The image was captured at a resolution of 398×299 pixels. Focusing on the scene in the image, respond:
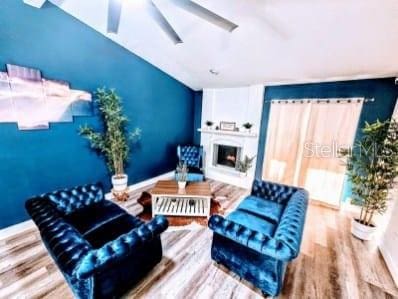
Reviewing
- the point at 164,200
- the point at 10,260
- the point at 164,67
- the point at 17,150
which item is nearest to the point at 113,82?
the point at 164,67

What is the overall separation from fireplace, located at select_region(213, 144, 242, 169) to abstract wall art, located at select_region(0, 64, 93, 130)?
3341mm

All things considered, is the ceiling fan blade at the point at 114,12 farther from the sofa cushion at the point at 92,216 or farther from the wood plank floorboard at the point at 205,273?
the wood plank floorboard at the point at 205,273

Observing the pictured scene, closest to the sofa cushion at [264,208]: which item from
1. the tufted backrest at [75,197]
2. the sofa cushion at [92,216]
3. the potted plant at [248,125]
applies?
the sofa cushion at [92,216]

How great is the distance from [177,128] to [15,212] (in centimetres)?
348

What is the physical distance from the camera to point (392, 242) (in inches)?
88.9

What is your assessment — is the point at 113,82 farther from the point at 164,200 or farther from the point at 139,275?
the point at 139,275

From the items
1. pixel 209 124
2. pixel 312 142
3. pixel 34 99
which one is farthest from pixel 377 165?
pixel 34 99

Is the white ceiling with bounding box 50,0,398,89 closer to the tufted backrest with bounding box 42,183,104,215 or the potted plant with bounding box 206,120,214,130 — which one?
the potted plant with bounding box 206,120,214,130

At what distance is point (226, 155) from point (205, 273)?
3.25 m

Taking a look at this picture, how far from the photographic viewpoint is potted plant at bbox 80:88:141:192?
3.13 m

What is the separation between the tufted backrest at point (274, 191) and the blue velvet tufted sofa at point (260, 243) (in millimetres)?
315

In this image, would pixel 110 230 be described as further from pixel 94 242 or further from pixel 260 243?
pixel 260 243

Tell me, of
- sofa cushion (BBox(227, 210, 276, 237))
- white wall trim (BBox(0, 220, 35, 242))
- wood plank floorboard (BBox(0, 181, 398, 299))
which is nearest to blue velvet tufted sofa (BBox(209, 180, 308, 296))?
sofa cushion (BBox(227, 210, 276, 237))

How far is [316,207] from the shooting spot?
12.1 feet
